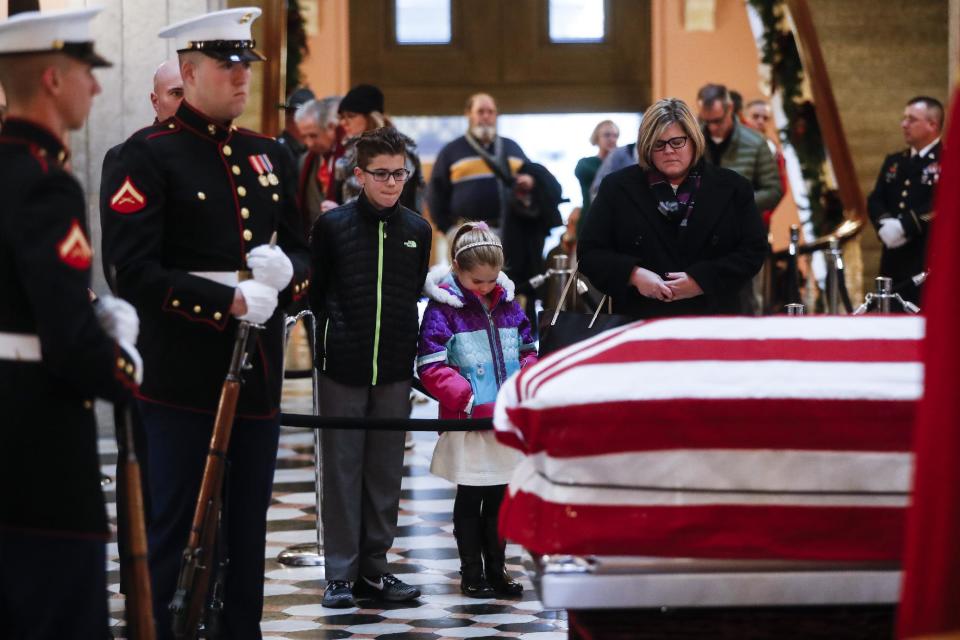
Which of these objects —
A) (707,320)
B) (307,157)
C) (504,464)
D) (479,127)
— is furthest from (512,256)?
(707,320)

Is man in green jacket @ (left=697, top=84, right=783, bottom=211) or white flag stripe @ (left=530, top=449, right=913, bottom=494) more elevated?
man in green jacket @ (left=697, top=84, right=783, bottom=211)

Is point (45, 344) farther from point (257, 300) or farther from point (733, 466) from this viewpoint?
point (733, 466)

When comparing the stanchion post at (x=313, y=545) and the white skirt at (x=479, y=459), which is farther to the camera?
the stanchion post at (x=313, y=545)

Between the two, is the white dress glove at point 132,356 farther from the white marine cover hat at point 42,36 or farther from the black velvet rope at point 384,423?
the black velvet rope at point 384,423

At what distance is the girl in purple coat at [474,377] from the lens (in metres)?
5.76

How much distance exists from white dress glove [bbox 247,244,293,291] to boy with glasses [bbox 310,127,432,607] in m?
1.49

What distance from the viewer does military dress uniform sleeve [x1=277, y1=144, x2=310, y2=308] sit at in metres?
4.39

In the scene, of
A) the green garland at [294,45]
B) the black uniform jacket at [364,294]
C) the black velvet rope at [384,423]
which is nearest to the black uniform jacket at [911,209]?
the black uniform jacket at [364,294]

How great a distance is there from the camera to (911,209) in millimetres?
9805

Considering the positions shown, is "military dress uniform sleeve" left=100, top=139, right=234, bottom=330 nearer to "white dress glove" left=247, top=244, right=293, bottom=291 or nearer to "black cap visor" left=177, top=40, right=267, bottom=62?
"white dress glove" left=247, top=244, right=293, bottom=291

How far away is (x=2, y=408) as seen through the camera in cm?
309

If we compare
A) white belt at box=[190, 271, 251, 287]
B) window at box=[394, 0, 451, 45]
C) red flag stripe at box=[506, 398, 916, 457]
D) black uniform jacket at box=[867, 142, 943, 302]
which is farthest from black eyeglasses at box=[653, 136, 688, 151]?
window at box=[394, 0, 451, 45]

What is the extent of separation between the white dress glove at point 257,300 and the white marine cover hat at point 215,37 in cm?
57

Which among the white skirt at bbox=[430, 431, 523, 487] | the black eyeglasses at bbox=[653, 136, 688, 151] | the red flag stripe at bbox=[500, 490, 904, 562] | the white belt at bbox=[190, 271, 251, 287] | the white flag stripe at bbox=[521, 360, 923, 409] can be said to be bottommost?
the white skirt at bbox=[430, 431, 523, 487]
